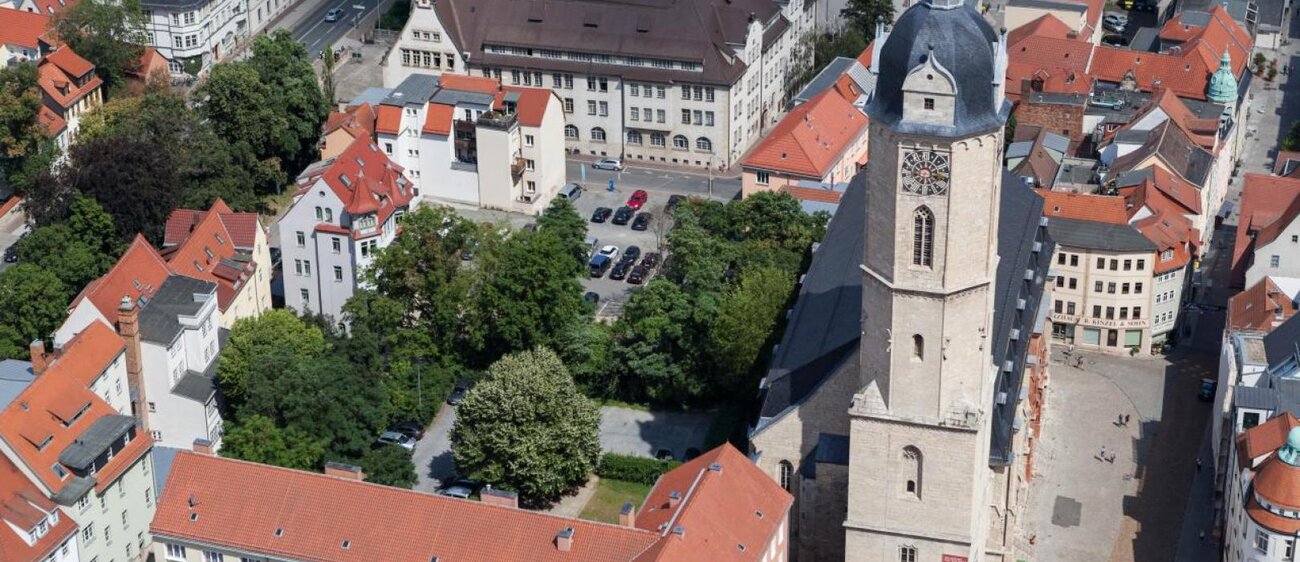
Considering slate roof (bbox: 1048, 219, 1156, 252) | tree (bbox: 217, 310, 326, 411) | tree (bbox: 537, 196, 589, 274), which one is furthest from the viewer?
tree (bbox: 537, 196, 589, 274)

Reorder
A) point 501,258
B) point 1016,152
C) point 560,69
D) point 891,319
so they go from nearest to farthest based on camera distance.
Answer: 1. point 891,319
2. point 501,258
3. point 1016,152
4. point 560,69

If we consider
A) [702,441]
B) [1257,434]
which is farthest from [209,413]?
[1257,434]

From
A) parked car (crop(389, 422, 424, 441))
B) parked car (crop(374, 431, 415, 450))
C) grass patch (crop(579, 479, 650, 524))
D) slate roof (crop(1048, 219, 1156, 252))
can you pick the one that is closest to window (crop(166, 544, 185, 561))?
parked car (crop(374, 431, 415, 450))

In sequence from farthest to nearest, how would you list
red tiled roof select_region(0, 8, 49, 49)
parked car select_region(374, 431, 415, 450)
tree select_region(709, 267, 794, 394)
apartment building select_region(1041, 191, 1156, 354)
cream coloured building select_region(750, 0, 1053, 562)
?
red tiled roof select_region(0, 8, 49, 49), apartment building select_region(1041, 191, 1156, 354), parked car select_region(374, 431, 415, 450), tree select_region(709, 267, 794, 394), cream coloured building select_region(750, 0, 1053, 562)

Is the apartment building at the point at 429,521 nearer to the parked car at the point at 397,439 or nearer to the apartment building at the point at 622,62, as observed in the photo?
the parked car at the point at 397,439

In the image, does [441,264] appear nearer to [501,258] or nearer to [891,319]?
[501,258]

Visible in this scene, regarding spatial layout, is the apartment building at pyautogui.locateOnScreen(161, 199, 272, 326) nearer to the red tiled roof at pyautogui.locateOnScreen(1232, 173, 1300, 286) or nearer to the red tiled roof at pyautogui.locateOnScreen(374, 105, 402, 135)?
the red tiled roof at pyautogui.locateOnScreen(374, 105, 402, 135)
